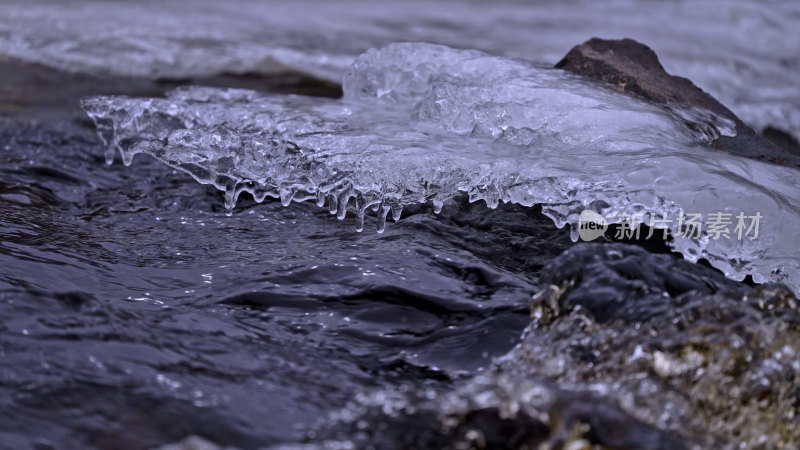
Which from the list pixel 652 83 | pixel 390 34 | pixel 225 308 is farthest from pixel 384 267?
pixel 390 34

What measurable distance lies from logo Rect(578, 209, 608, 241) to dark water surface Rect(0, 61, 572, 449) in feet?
0.26

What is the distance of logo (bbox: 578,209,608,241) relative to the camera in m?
2.62

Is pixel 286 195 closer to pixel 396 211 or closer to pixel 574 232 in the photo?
pixel 396 211

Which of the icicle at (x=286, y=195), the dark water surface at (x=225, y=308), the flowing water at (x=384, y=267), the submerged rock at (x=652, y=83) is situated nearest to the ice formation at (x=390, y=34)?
the flowing water at (x=384, y=267)

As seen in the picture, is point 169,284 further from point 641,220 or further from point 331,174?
point 641,220

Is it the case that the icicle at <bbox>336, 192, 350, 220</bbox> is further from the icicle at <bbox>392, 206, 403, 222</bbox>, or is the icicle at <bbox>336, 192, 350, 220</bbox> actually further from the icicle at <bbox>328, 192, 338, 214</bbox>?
the icicle at <bbox>392, 206, 403, 222</bbox>

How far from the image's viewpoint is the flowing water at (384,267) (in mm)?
1703

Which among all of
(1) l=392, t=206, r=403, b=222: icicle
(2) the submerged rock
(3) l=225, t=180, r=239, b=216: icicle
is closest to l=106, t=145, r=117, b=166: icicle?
(3) l=225, t=180, r=239, b=216: icicle

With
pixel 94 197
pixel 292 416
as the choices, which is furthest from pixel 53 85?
pixel 292 416

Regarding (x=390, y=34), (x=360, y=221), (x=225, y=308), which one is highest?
(x=390, y=34)

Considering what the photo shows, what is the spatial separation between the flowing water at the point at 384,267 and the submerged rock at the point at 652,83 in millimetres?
101

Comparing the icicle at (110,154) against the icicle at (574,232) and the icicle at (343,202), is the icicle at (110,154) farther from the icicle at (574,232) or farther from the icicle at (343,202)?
the icicle at (574,232)

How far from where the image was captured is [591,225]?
8.77ft

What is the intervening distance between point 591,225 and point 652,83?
3.74 feet
